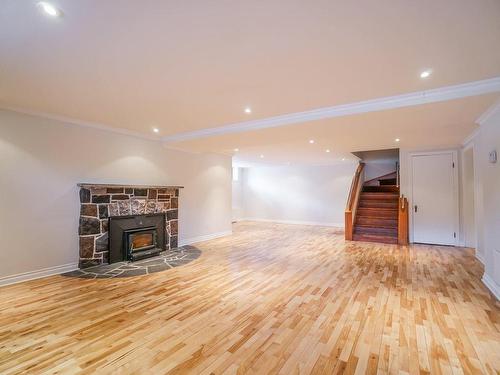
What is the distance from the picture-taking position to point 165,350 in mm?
2010

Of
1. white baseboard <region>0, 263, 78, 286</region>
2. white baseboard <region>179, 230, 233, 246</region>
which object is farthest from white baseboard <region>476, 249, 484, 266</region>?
white baseboard <region>0, 263, 78, 286</region>

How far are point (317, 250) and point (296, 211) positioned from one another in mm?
4764

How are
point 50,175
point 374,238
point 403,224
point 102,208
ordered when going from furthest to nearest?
1. point 374,238
2. point 403,224
3. point 102,208
4. point 50,175

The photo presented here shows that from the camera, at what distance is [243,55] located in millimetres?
2221

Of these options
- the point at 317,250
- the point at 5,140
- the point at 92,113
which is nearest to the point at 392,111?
the point at 317,250

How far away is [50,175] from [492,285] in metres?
6.52

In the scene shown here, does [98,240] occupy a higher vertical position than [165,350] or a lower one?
higher

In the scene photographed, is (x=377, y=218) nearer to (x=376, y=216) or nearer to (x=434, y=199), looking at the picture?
(x=376, y=216)

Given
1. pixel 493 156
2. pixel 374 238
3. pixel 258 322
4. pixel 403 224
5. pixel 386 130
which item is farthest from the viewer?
pixel 374 238

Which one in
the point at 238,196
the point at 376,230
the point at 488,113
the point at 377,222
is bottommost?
the point at 376,230

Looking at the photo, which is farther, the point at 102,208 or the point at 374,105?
the point at 102,208

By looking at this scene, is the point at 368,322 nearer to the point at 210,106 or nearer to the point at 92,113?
the point at 210,106

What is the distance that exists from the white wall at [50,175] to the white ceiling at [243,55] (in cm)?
42

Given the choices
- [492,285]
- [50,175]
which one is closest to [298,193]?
[492,285]
